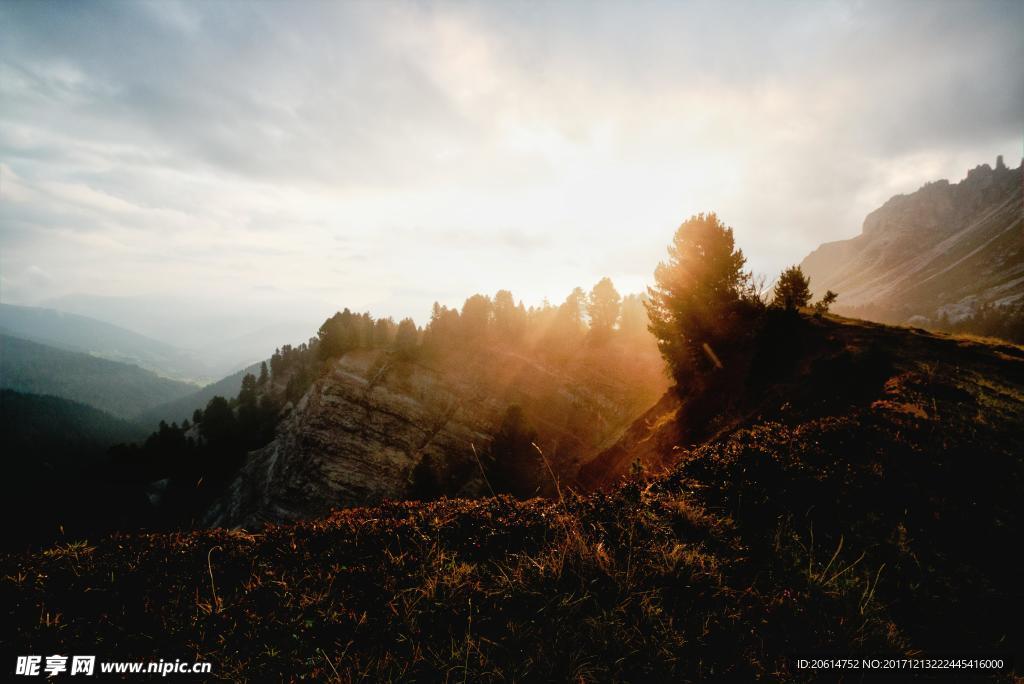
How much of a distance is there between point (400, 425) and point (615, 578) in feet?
183

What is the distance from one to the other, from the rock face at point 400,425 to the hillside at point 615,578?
117 feet

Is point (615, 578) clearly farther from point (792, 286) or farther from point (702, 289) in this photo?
point (792, 286)

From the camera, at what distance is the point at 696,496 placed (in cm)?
604

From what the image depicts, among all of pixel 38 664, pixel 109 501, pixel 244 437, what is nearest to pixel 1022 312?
pixel 38 664

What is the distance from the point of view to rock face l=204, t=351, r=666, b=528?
158 ft

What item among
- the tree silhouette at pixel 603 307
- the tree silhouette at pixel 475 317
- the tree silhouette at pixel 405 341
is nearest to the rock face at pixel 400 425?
the tree silhouette at pixel 405 341

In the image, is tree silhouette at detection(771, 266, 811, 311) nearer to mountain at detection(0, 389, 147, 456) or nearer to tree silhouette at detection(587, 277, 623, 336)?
tree silhouette at detection(587, 277, 623, 336)

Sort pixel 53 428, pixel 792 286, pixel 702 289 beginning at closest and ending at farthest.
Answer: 1. pixel 702 289
2. pixel 792 286
3. pixel 53 428

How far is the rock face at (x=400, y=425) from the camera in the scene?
48219 millimetres

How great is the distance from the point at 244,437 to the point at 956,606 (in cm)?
8669

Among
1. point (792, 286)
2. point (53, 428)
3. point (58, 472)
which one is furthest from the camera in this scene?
point (53, 428)

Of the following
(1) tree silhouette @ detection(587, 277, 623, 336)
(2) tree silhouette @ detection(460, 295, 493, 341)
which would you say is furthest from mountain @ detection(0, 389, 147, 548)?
(1) tree silhouette @ detection(587, 277, 623, 336)

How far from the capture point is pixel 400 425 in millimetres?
55875

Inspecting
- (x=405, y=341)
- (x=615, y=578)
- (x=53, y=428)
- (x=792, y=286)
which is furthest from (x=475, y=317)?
(x=53, y=428)
